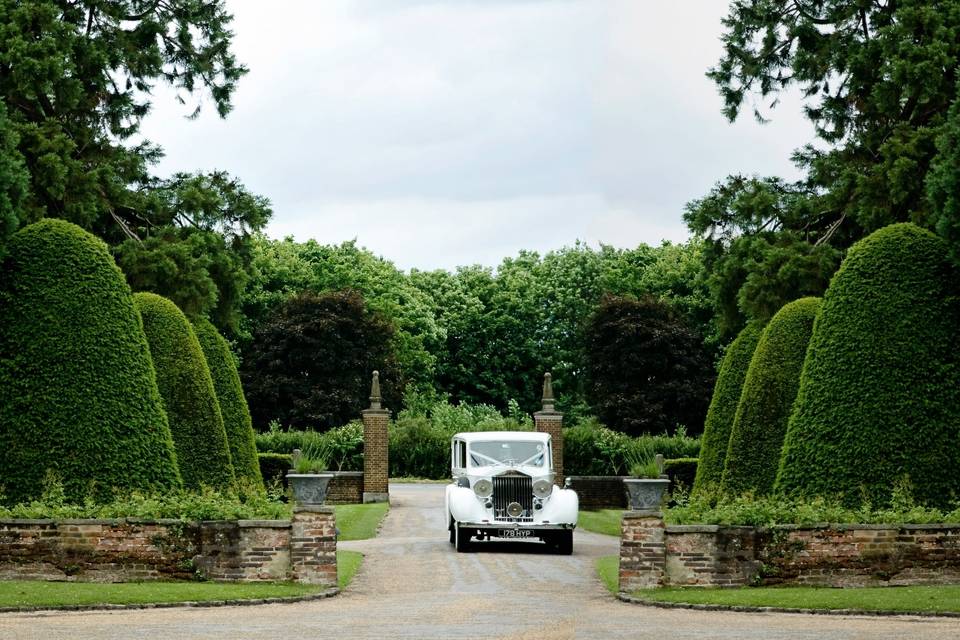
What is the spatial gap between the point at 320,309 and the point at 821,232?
2864 cm

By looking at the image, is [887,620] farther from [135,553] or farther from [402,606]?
[135,553]

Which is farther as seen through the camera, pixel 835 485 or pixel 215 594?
pixel 835 485

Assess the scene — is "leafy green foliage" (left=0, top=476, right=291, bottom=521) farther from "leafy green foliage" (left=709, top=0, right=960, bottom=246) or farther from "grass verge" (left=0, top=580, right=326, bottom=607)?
"leafy green foliage" (left=709, top=0, right=960, bottom=246)

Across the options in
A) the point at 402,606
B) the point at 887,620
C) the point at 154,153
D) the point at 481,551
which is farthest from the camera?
the point at 154,153

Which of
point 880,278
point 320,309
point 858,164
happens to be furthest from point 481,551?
point 320,309

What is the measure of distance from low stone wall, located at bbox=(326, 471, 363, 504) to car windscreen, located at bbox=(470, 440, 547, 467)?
1444 centimetres

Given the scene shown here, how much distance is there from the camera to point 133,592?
15312mm

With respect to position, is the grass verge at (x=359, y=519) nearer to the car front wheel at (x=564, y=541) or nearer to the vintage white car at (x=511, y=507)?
the vintage white car at (x=511, y=507)

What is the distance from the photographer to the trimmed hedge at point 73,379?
19672 millimetres

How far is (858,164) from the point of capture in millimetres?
32312

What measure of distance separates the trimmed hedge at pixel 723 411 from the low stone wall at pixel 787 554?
9.88 metres

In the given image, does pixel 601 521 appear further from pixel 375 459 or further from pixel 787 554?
pixel 787 554

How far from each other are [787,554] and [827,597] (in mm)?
1351

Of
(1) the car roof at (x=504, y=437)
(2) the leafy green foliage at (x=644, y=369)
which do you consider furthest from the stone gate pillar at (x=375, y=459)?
(2) the leafy green foliage at (x=644, y=369)
